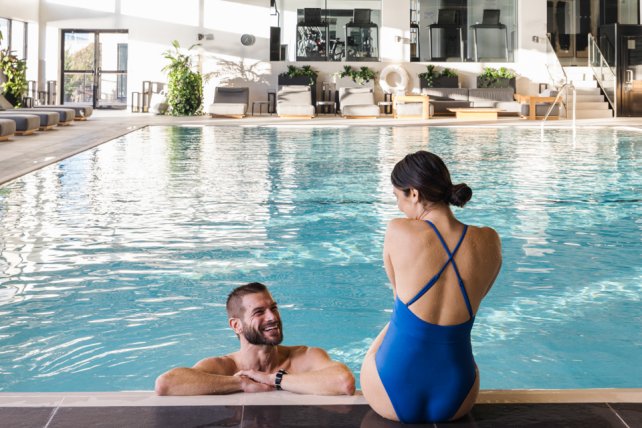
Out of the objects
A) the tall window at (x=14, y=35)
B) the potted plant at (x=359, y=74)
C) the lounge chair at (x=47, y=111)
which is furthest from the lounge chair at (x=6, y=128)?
the potted plant at (x=359, y=74)

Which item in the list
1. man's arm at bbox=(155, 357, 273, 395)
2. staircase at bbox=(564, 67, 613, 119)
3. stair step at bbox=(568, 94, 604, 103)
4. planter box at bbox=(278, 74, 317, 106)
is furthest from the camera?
planter box at bbox=(278, 74, 317, 106)

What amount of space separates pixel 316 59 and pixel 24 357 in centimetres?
2003

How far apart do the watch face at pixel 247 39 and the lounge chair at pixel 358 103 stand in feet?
9.12

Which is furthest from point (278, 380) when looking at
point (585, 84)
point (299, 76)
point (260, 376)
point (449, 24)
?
point (449, 24)

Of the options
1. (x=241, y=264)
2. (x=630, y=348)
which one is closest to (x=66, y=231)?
(x=241, y=264)

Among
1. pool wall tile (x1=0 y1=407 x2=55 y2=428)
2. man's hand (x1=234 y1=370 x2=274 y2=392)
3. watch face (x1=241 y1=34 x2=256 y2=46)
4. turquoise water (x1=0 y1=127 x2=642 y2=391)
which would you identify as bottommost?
turquoise water (x1=0 y1=127 x2=642 y2=391)

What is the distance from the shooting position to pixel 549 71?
76.2 ft

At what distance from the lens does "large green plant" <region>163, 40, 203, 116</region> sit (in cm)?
2127

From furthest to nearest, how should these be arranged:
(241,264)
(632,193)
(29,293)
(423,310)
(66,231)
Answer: (632,193) < (66,231) < (241,264) < (29,293) < (423,310)

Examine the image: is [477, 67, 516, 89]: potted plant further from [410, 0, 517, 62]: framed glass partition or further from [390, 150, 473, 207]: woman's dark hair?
[390, 150, 473, 207]: woman's dark hair

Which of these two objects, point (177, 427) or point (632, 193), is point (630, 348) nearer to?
point (177, 427)

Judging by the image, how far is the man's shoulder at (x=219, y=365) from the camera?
8.98 feet

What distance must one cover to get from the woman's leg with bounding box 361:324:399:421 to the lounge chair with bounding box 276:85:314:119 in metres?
18.4

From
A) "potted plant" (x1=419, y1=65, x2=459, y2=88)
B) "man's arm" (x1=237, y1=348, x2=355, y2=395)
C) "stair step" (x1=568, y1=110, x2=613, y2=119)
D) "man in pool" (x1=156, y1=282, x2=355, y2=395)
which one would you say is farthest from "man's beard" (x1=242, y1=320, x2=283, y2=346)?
"potted plant" (x1=419, y1=65, x2=459, y2=88)
